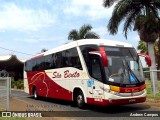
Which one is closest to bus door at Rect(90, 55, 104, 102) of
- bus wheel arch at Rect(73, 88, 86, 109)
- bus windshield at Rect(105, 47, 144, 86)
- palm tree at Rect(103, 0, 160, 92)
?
bus windshield at Rect(105, 47, 144, 86)

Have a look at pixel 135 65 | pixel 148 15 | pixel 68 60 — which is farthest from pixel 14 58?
pixel 135 65

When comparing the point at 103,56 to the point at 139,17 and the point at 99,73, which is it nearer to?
the point at 99,73

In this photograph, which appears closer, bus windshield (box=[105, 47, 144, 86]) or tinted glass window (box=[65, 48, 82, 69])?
bus windshield (box=[105, 47, 144, 86])

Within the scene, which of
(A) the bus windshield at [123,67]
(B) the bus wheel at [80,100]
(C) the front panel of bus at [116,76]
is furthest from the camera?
(B) the bus wheel at [80,100]

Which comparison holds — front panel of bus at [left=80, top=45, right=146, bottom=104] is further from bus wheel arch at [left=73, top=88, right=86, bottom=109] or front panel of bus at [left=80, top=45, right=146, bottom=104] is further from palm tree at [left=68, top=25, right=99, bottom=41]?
palm tree at [left=68, top=25, right=99, bottom=41]

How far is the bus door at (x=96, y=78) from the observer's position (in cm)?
1440

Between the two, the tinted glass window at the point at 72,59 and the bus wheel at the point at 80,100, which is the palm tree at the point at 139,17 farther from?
the bus wheel at the point at 80,100

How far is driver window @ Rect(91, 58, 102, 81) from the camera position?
47.6ft

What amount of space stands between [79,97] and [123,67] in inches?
125

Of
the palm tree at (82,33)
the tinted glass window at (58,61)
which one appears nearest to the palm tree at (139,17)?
the tinted glass window at (58,61)

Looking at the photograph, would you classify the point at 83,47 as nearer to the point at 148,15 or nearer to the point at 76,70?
the point at 76,70

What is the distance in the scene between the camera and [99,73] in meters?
14.5

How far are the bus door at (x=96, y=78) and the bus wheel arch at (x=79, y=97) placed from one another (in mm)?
1237

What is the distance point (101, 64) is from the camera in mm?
14289
